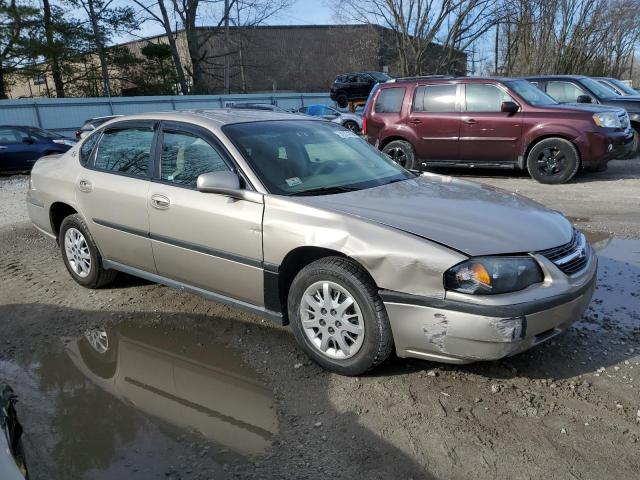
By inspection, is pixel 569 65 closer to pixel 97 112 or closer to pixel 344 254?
pixel 97 112

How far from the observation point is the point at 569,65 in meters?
31.4

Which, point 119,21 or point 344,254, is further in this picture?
point 119,21

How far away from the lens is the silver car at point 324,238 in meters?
2.99

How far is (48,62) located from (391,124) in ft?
86.3

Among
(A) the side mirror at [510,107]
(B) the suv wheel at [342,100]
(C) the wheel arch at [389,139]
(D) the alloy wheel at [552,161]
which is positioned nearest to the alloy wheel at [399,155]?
(C) the wheel arch at [389,139]

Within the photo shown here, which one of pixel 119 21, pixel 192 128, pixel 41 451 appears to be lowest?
pixel 41 451

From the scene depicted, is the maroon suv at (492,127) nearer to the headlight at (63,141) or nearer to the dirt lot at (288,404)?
the dirt lot at (288,404)

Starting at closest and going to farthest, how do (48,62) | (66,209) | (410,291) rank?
1. (410,291)
2. (66,209)
3. (48,62)

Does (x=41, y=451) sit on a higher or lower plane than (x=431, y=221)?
lower

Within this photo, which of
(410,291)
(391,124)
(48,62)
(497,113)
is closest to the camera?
(410,291)

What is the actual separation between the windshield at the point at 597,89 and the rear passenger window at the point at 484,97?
363 centimetres

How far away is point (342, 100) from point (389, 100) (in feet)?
68.1

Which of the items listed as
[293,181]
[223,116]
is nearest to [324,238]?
[293,181]

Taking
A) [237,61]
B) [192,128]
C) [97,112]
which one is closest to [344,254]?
[192,128]
